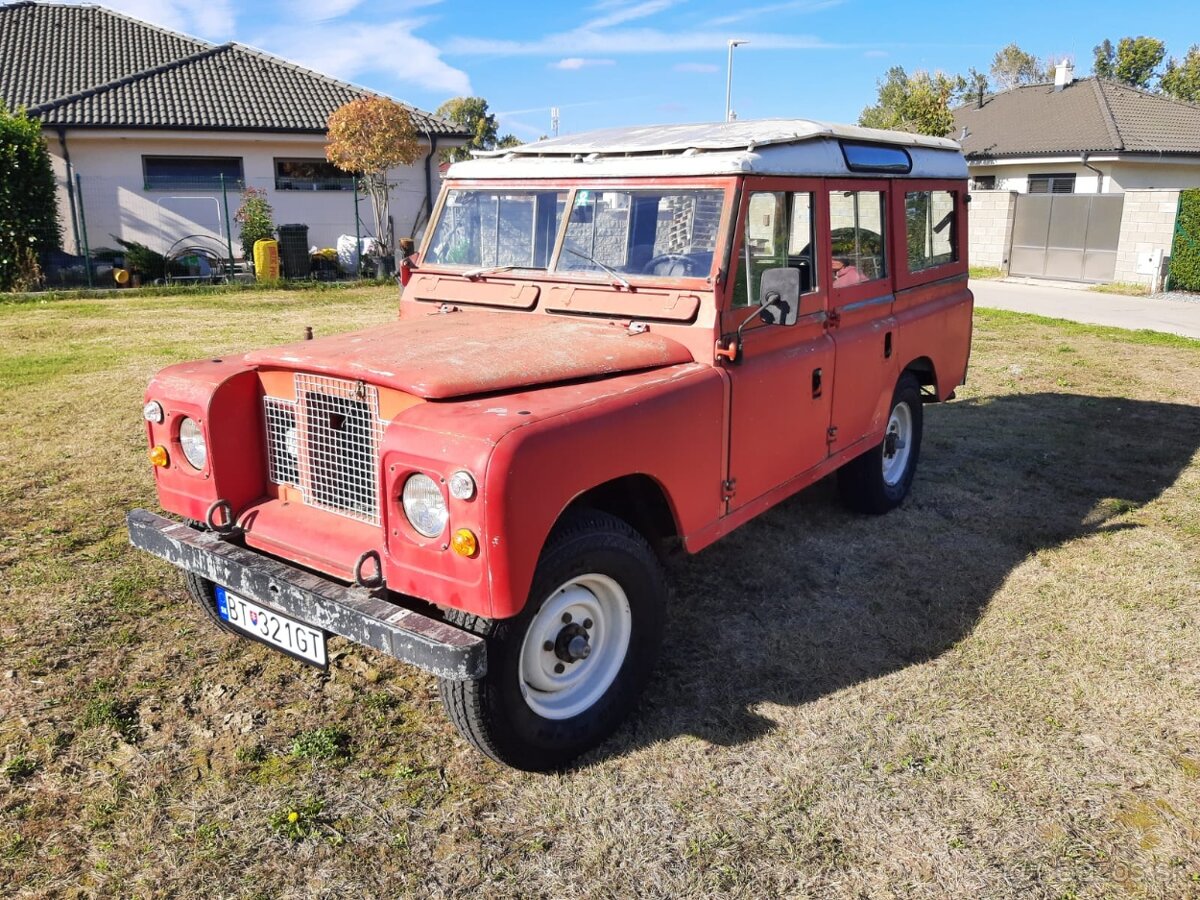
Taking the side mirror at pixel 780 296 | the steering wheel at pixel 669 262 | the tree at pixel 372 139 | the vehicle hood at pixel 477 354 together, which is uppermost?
the tree at pixel 372 139

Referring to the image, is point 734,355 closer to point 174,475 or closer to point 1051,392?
point 174,475

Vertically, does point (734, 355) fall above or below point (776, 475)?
above

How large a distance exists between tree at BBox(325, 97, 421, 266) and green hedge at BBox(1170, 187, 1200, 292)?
15524 millimetres

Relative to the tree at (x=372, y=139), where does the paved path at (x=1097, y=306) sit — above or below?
below

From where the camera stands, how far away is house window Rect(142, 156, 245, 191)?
20428 millimetres

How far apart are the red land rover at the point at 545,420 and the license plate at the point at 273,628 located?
0.04 ft

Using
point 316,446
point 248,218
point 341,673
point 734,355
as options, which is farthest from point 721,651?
point 248,218

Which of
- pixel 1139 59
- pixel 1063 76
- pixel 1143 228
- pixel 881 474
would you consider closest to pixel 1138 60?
pixel 1139 59

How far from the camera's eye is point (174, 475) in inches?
146

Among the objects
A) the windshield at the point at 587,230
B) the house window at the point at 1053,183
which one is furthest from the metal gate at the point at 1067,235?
the windshield at the point at 587,230

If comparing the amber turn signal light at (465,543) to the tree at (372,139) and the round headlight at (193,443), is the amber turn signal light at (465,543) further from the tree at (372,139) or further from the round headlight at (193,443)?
the tree at (372,139)

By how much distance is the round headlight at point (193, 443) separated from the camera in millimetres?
3600

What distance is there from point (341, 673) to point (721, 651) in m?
1.68

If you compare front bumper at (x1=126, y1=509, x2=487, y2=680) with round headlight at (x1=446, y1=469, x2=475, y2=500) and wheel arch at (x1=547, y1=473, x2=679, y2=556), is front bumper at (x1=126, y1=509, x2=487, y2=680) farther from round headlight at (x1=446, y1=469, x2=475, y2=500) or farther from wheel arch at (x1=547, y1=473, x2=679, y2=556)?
wheel arch at (x1=547, y1=473, x2=679, y2=556)
